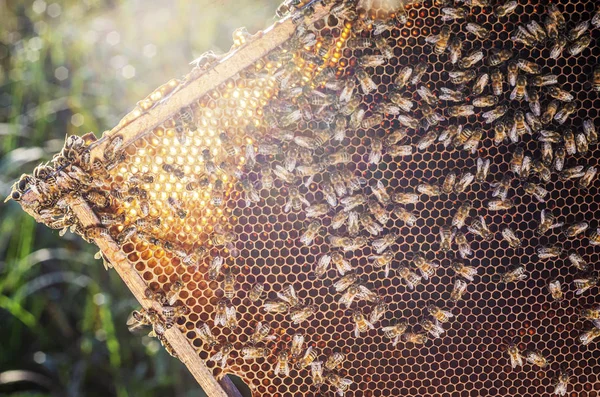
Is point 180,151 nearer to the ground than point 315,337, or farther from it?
farther from it

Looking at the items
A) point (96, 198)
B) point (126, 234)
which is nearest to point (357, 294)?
point (126, 234)

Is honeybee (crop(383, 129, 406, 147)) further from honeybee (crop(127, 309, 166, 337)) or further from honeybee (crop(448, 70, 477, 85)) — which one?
honeybee (crop(127, 309, 166, 337))

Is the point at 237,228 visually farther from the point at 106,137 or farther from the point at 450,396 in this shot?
the point at 450,396

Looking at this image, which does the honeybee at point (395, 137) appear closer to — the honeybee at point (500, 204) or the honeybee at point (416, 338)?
the honeybee at point (500, 204)

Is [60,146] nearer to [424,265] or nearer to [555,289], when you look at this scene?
[424,265]

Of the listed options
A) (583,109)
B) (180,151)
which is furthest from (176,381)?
(583,109)
